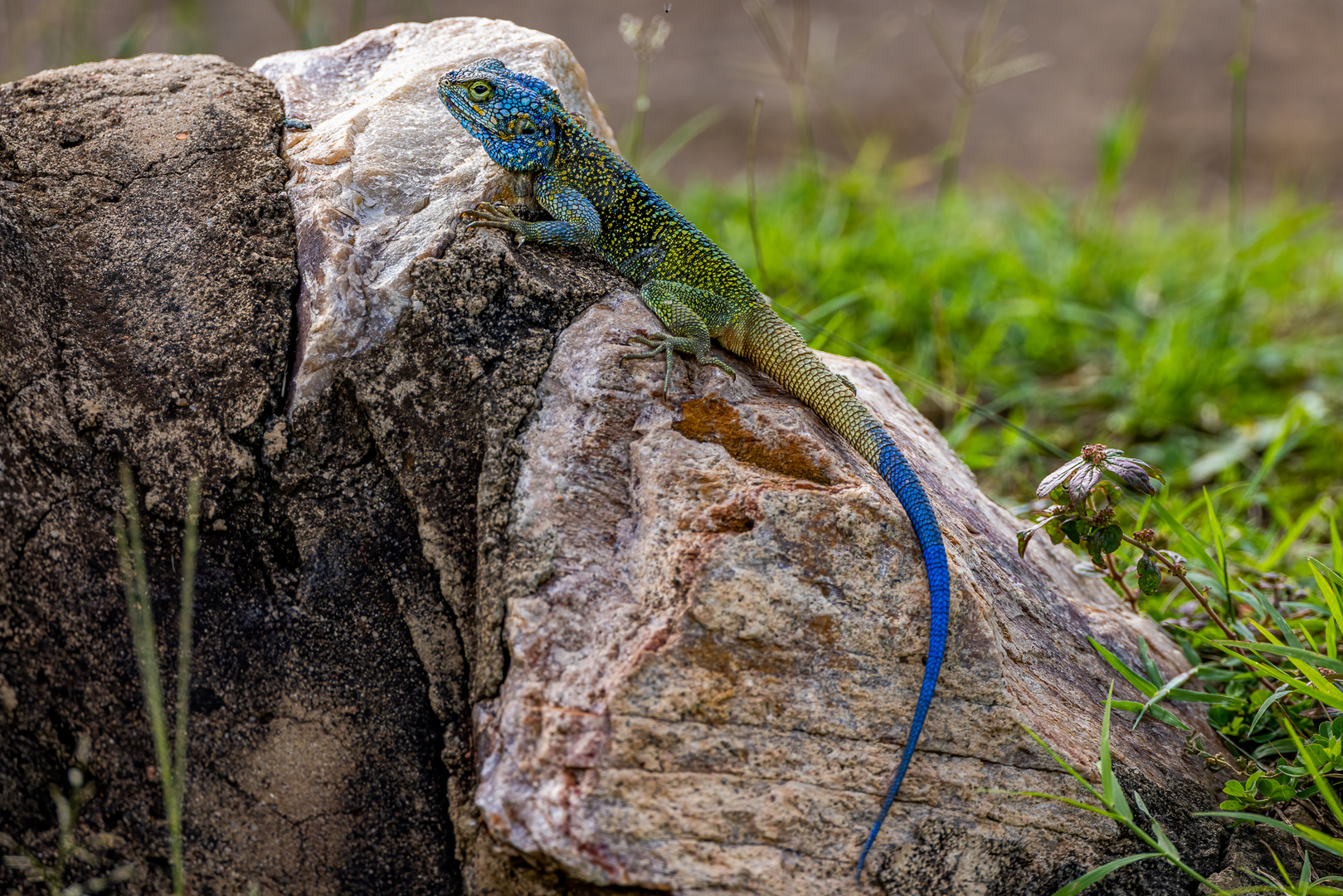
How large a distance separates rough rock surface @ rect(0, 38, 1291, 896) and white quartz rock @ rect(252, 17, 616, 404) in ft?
0.23

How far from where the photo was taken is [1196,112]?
864 centimetres

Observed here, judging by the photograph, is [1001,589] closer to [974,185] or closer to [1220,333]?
[1220,333]

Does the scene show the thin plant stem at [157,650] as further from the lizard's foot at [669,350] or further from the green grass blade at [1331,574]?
the green grass blade at [1331,574]

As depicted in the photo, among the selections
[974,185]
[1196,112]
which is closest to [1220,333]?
[974,185]

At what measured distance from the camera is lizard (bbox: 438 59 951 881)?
7.71ft

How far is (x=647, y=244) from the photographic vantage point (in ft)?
9.23

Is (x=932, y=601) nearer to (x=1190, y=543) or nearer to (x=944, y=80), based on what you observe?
(x=1190, y=543)

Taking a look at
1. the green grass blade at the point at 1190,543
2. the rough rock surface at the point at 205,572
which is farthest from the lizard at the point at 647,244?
the green grass blade at the point at 1190,543

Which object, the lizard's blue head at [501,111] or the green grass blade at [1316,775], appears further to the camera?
the lizard's blue head at [501,111]

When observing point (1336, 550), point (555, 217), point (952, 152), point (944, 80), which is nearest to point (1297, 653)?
point (1336, 550)

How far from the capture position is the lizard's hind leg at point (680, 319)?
2.29 metres

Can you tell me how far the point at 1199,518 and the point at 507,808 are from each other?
9.47 feet

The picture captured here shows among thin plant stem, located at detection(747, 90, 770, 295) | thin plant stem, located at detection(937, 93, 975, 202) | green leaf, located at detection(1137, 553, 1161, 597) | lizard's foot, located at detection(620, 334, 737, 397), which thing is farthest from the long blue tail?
thin plant stem, located at detection(937, 93, 975, 202)

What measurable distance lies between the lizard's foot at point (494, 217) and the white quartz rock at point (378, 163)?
0.04 m
